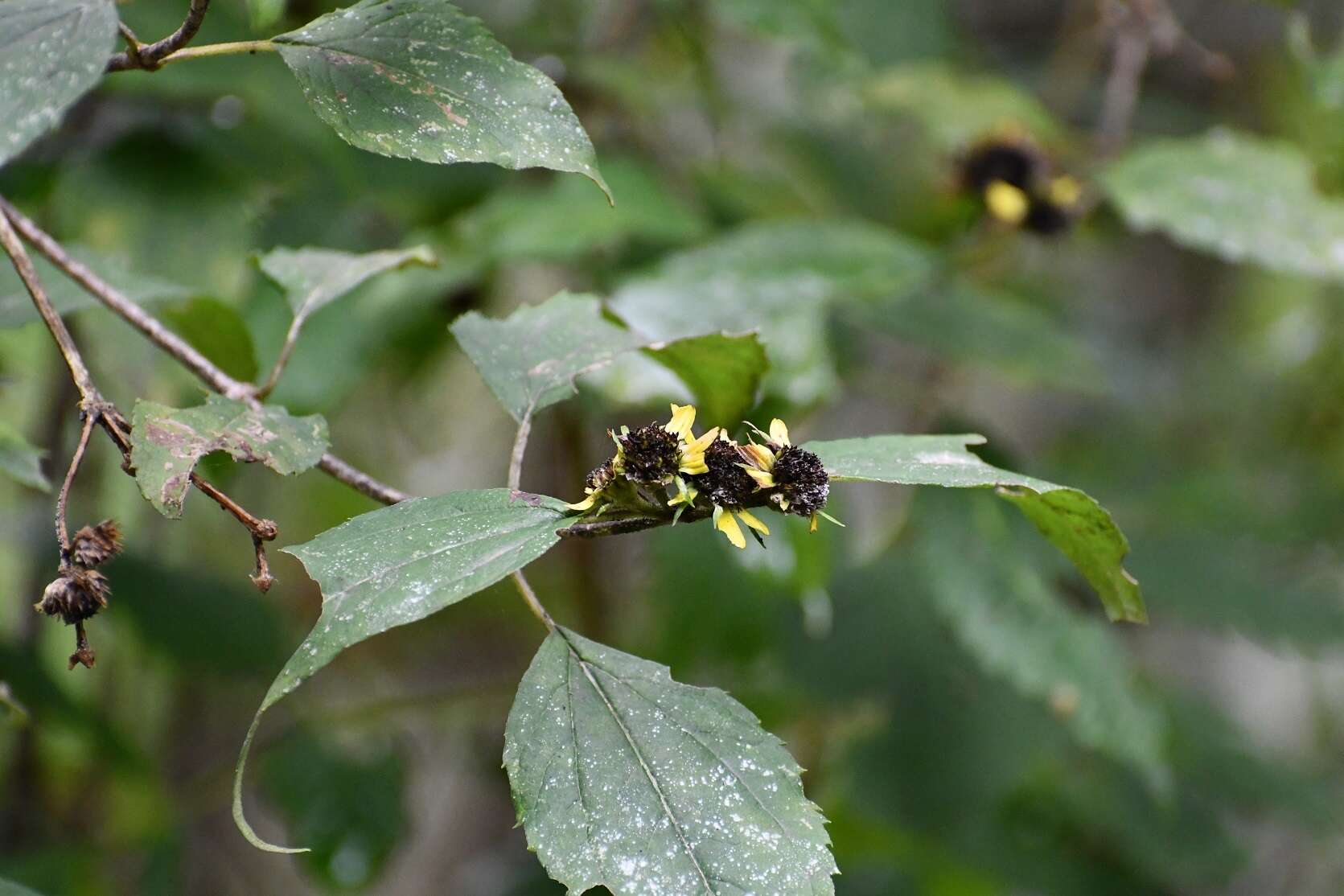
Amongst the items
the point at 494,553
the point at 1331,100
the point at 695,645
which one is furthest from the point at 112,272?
the point at 1331,100

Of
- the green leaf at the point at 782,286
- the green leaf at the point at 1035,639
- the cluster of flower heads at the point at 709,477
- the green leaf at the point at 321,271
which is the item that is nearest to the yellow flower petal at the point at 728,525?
the cluster of flower heads at the point at 709,477

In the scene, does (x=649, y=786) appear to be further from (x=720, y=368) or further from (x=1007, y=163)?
(x=1007, y=163)

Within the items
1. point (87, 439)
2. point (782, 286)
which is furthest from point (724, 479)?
point (782, 286)

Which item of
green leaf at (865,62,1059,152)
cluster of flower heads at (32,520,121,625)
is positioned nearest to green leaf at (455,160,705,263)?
green leaf at (865,62,1059,152)

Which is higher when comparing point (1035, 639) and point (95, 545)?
point (95, 545)

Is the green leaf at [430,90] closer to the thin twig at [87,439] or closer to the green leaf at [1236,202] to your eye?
the thin twig at [87,439]

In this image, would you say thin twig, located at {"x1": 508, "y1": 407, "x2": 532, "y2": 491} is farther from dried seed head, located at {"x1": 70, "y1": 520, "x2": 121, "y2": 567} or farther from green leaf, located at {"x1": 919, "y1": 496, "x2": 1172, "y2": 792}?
green leaf, located at {"x1": 919, "y1": 496, "x2": 1172, "y2": 792}
